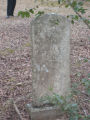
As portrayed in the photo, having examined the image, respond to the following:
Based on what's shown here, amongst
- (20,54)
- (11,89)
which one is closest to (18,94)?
(11,89)

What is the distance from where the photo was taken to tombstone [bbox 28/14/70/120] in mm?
3154

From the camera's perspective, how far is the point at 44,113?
3330mm

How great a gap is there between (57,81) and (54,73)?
0.37ft

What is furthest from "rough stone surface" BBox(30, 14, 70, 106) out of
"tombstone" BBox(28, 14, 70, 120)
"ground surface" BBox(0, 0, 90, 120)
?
"ground surface" BBox(0, 0, 90, 120)

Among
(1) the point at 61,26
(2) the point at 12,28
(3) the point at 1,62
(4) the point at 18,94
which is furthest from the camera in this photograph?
(2) the point at 12,28

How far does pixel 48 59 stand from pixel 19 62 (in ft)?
7.36

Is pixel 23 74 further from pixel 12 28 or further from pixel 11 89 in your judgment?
pixel 12 28

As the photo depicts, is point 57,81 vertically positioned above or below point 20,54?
above

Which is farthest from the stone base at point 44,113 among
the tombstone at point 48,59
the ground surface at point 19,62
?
the ground surface at point 19,62

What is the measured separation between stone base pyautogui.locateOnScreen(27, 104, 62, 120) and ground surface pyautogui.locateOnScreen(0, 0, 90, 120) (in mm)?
185

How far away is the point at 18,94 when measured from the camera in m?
4.10

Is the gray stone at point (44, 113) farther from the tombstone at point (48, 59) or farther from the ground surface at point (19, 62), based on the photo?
the ground surface at point (19, 62)

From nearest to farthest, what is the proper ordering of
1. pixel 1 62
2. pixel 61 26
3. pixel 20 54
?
pixel 61 26 < pixel 1 62 < pixel 20 54

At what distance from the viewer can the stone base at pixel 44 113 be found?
3.31 m
